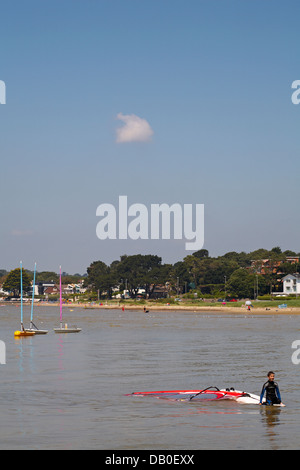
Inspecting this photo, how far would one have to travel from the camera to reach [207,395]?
31.8 metres

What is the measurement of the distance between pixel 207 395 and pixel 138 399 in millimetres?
3353

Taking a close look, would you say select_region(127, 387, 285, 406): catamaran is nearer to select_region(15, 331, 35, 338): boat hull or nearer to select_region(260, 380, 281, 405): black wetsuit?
select_region(260, 380, 281, 405): black wetsuit

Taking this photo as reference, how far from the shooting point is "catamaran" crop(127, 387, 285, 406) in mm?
30609

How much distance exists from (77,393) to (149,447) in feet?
42.6

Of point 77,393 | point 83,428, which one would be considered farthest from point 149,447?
point 77,393

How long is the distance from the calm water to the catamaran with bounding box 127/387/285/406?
1.94 ft

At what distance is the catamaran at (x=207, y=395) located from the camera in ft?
100

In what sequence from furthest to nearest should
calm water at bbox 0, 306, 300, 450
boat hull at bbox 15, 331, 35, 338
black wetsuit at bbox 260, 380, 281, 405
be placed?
boat hull at bbox 15, 331, 35, 338 → black wetsuit at bbox 260, 380, 281, 405 → calm water at bbox 0, 306, 300, 450

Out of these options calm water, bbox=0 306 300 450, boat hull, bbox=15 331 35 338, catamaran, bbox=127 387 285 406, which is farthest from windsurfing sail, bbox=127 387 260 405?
boat hull, bbox=15 331 35 338

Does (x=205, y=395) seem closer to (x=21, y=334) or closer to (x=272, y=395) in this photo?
(x=272, y=395)

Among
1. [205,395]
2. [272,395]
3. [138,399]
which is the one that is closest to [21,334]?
[138,399]

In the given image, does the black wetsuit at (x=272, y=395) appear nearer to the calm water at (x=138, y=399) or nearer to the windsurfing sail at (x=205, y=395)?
the calm water at (x=138, y=399)

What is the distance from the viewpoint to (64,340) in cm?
7550
